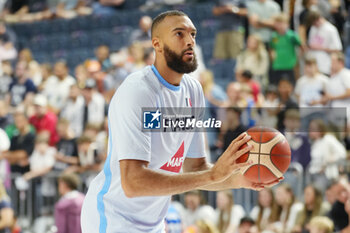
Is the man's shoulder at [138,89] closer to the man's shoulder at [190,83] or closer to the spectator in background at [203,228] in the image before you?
the man's shoulder at [190,83]

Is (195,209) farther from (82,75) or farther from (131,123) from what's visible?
(131,123)

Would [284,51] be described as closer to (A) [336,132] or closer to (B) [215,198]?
(A) [336,132]

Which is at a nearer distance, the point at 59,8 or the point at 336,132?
the point at 336,132

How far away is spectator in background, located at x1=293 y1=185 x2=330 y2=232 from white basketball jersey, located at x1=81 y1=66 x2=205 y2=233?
11.6 feet

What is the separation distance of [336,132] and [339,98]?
728 mm

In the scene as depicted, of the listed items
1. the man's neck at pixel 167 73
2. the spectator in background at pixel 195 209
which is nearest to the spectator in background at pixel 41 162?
the spectator in background at pixel 195 209

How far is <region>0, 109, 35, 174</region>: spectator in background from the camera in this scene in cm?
885

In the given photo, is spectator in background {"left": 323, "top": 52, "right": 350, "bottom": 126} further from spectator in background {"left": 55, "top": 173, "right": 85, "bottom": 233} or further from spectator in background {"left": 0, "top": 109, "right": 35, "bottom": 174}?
spectator in background {"left": 0, "top": 109, "right": 35, "bottom": 174}

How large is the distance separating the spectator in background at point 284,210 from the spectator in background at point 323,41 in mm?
2297

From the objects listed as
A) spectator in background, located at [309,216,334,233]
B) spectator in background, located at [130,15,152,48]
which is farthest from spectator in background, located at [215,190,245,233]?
spectator in background, located at [130,15,152,48]

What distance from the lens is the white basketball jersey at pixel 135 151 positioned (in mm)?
3221

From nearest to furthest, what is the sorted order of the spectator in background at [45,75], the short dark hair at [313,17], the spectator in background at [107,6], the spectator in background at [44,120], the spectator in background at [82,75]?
the short dark hair at [313,17]
the spectator in background at [44,120]
the spectator in background at [82,75]
the spectator in background at [45,75]
the spectator in background at [107,6]

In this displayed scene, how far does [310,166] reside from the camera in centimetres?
721

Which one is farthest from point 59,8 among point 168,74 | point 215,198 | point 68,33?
point 168,74
